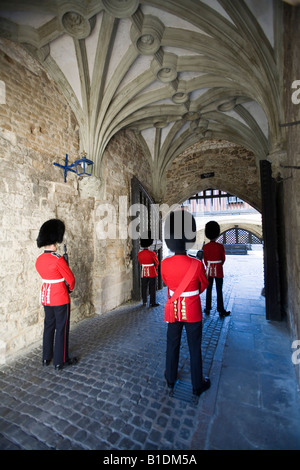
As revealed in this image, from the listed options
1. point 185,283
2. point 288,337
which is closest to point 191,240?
point 185,283

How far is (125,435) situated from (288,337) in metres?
2.73

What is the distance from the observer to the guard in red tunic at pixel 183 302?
6.68ft

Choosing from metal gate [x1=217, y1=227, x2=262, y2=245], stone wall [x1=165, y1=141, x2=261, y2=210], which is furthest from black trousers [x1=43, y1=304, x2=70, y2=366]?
metal gate [x1=217, y1=227, x2=262, y2=245]

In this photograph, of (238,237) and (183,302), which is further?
(238,237)

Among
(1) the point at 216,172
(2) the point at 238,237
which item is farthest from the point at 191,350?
(2) the point at 238,237

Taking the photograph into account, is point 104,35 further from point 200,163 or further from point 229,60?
point 200,163

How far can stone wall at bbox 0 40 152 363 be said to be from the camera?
2932mm

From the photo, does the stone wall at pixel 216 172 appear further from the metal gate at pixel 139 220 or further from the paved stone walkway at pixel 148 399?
→ the paved stone walkway at pixel 148 399

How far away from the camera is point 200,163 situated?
851 cm

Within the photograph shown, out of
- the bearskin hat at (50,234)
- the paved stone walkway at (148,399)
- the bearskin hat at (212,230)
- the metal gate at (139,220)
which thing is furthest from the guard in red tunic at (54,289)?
the metal gate at (139,220)

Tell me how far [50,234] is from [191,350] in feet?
6.58

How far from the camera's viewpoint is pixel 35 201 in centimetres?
332

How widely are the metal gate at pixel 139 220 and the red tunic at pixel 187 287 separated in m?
3.46

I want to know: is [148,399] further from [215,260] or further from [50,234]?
[215,260]
